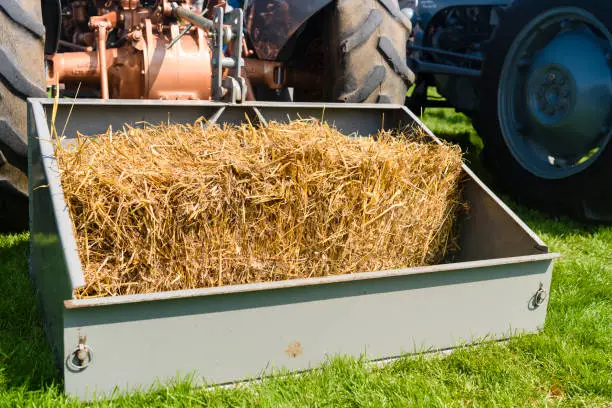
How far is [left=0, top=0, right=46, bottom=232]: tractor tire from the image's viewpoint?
2693 mm

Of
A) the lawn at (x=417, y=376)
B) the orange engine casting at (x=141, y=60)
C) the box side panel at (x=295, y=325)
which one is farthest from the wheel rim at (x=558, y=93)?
the orange engine casting at (x=141, y=60)

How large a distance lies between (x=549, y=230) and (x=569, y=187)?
242 millimetres

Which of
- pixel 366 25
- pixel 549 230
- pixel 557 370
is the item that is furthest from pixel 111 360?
pixel 549 230

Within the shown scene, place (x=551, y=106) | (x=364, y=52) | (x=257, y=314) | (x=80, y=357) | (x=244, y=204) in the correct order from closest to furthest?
(x=80, y=357)
(x=257, y=314)
(x=244, y=204)
(x=364, y=52)
(x=551, y=106)

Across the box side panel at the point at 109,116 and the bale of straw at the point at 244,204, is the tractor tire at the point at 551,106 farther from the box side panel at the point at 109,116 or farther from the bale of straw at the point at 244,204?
the box side panel at the point at 109,116

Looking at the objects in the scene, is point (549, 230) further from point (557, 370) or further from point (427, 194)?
point (557, 370)

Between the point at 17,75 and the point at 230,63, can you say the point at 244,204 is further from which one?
the point at 17,75

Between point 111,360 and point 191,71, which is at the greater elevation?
point 191,71

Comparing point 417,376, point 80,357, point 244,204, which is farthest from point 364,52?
point 80,357

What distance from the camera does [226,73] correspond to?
3633 millimetres

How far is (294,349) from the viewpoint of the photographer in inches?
77.2

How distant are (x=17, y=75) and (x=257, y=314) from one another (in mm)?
1495

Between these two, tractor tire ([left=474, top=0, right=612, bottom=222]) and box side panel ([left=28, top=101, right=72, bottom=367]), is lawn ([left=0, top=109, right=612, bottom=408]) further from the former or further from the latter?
tractor tire ([left=474, top=0, right=612, bottom=222])

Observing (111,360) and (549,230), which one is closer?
(111,360)
